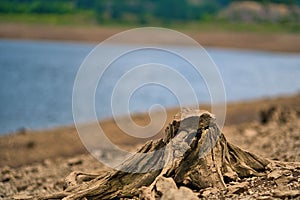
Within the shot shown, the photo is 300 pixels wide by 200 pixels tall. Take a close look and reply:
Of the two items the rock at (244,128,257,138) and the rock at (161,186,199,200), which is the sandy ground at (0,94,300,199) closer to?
the rock at (244,128,257,138)

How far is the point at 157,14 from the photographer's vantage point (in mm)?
103625

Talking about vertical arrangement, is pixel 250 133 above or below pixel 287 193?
below

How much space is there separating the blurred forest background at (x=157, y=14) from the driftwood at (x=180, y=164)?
82.0 meters

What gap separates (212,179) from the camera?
311 inches

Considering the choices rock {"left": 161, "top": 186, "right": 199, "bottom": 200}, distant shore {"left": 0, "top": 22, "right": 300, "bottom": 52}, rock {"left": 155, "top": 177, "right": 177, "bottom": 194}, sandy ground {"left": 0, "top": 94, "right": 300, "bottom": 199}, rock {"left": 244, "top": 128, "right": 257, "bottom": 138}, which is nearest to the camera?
rock {"left": 161, "top": 186, "right": 199, "bottom": 200}

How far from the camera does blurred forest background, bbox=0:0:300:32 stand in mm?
91875

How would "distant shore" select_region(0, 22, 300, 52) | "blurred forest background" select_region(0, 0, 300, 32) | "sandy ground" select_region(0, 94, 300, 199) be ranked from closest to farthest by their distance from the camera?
"sandy ground" select_region(0, 94, 300, 199), "distant shore" select_region(0, 22, 300, 52), "blurred forest background" select_region(0, 0, 300, 32)

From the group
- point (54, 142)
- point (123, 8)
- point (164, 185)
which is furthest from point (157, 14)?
point (164, 185)

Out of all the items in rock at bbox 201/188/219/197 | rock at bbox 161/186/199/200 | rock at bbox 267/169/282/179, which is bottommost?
rock at bbox 201/188/219/197

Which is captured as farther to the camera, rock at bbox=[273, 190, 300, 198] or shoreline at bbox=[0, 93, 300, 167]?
shoreline at bbox=[0, 93, 300, 167]

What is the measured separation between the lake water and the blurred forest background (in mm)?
10314

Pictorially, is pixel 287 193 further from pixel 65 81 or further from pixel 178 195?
pixel 65 81

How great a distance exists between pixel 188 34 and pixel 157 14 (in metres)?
20.1

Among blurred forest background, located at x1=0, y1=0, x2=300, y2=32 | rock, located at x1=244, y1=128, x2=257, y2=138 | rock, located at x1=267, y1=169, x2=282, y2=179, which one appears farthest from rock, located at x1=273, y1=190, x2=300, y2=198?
blurred forest background, located at x1=0, y1=0, x2=300, y2=32
